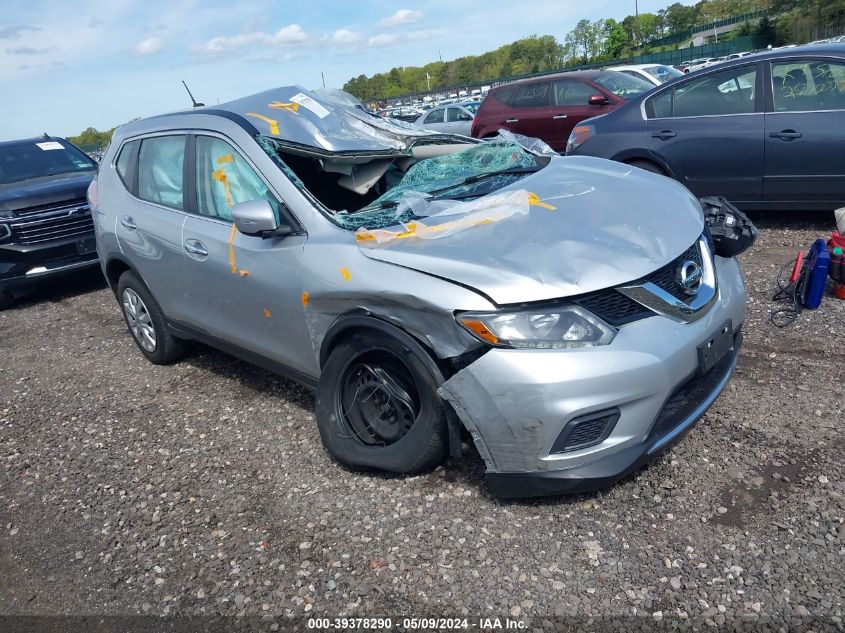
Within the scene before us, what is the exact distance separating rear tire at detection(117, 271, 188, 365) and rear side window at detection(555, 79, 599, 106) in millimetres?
8716

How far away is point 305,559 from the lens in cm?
285

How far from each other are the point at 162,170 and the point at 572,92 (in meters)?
8.87

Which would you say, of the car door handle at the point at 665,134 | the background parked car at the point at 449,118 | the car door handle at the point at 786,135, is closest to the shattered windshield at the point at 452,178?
the car door handle at the point at 665,134

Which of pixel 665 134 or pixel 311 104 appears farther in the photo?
pixel 665 134

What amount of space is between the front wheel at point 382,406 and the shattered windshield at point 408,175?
0.68 metres

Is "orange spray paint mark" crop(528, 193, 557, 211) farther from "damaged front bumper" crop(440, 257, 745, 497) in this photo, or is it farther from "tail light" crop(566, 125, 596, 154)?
"tail light" crop(566, 125, 596, 154)

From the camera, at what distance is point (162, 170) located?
4484 mm

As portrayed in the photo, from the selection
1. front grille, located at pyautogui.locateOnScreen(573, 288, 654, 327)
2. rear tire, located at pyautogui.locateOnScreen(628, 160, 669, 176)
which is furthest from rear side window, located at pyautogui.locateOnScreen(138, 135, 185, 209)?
rear tire, located at pyautogui.locateOnScreen(628, 160, 669, 176)

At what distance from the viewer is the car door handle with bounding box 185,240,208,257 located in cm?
396

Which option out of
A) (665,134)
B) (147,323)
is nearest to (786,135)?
(665,134)

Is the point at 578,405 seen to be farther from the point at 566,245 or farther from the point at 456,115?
the point at 456,115

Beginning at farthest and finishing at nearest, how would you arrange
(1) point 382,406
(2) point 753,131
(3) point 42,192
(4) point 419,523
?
1. (3) point 42,192
2. (2) point 753,131
3. (1) point 382,406
4. (4) point 419,523

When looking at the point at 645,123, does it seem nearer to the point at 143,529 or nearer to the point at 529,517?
the point at 529,517

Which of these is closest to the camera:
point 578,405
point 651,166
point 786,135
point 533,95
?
point 578,405
